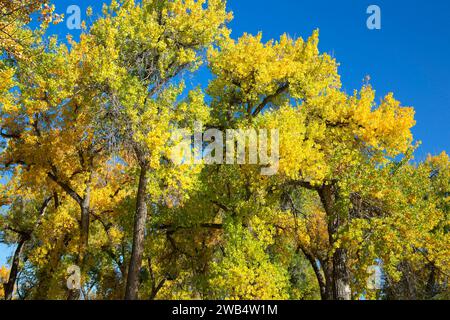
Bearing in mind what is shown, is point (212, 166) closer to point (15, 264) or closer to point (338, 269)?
point (338, 269)

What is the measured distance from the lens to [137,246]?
1417cm

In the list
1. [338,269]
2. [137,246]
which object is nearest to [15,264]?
[137,246]

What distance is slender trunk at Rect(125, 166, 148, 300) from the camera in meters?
13.8

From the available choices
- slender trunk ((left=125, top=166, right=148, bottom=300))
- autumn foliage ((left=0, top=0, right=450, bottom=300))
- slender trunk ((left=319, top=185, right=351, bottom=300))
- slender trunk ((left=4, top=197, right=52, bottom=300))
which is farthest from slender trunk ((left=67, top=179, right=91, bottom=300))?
slender trunk ((left=319, top=185, right=351, bottom=300))

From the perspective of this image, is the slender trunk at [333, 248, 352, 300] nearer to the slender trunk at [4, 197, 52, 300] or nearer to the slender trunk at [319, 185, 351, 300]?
the slender trunk at [319, 185, 351, 300]

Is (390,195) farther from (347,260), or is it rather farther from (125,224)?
(125,224)

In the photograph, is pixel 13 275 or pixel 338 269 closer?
pixel 338 269

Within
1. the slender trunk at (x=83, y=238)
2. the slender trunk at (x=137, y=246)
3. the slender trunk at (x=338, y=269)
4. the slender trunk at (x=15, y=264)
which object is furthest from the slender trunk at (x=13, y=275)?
the slender trunk at (x=338, y=269)

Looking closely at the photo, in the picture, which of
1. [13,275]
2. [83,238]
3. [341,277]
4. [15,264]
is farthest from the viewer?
[15,264]

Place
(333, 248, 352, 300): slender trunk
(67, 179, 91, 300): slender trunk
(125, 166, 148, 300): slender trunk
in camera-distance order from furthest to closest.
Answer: (67, 179, 91, 300): slender trunk, (333, 248, 352, 300): slender trunk, (125, 166, 148, 300): slender trunk

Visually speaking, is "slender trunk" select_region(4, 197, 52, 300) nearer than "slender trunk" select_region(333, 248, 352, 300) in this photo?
No

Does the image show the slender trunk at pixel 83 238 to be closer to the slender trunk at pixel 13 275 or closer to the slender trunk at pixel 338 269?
the slender trunk at pixel 13 275
